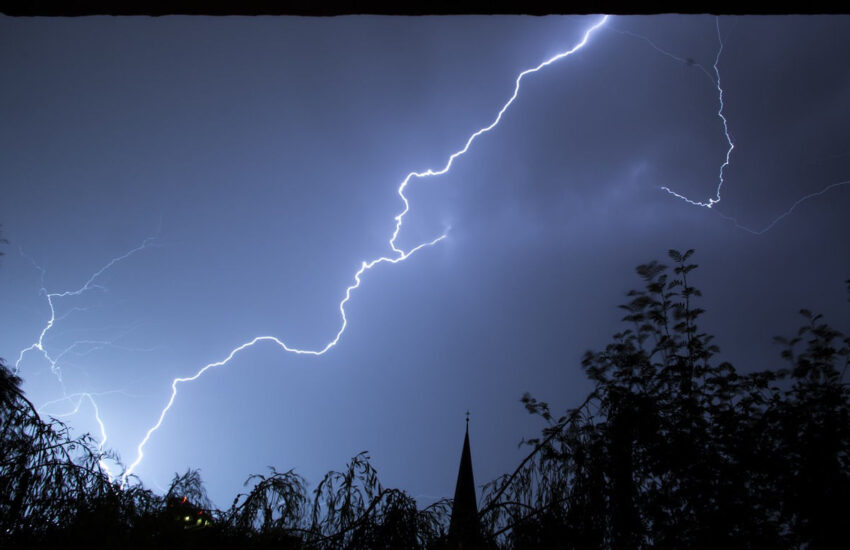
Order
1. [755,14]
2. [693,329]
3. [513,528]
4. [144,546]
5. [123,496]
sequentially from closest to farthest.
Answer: [755,14] → [144,546] → [513,528] → [123,496] → [693,329]

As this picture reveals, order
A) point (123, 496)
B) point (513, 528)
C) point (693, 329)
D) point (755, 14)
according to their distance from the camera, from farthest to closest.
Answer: point (693, 329) → point (123, 496) → point (513, 528) → point (755, 14)

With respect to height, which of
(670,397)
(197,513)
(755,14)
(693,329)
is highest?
(693,329)

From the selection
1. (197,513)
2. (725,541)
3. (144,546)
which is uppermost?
(725,541)

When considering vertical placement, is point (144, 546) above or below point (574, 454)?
below

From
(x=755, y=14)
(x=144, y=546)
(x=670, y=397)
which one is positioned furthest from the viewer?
(x=670, y=397)

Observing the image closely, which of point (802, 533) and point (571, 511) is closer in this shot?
point (571, 511)

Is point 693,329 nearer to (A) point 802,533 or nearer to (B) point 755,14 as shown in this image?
(A) point 802,533

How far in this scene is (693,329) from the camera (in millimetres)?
5219

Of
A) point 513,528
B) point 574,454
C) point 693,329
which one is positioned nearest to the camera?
point 513,528

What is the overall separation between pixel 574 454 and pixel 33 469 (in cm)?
424

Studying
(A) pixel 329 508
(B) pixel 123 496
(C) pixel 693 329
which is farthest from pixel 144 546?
(C) pixel 693 329

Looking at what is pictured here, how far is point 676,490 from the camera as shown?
365 cm

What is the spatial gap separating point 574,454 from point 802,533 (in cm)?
185
